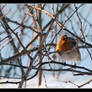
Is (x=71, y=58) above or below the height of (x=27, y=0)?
above

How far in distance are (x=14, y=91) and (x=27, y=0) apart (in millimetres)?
650

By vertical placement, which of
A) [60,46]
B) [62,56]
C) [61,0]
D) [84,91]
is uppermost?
[60,46]

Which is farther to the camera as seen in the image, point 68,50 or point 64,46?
point 64,46

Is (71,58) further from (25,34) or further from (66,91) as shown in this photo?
(66,91)

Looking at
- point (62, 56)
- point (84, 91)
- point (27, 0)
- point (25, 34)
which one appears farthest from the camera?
point (62, 56)

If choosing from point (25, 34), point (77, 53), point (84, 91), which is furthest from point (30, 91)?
point (77, 53)

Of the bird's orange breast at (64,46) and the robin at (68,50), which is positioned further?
the bird's orange breast at (64,46)

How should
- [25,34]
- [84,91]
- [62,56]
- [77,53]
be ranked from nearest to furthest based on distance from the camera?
[84,91], [25,34], [62,56], [77,53]

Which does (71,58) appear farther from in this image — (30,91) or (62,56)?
(30,91)

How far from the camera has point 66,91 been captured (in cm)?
65

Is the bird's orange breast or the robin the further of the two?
the bird's orange breast

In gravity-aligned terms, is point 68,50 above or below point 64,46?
below

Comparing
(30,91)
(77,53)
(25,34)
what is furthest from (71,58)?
(30,91)

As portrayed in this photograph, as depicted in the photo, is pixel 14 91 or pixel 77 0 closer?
pixel 14 91
